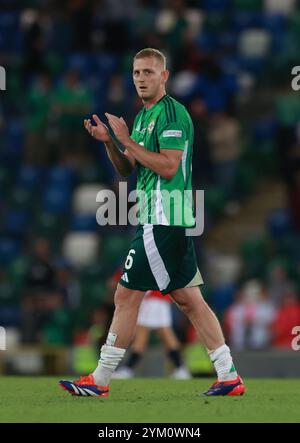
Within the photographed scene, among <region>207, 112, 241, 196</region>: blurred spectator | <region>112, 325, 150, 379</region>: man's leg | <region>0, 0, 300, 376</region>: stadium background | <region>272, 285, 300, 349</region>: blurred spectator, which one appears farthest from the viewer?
<region>207, 112, 241, 196</region>: blurred spectator

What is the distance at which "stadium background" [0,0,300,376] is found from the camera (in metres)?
16.0

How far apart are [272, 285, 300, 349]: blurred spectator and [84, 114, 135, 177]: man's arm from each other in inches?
280

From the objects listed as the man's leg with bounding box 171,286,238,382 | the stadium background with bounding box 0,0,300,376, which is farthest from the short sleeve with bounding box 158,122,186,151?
the stadium background with bounding box 0,0,300,376

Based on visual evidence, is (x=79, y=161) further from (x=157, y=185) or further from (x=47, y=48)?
(x=157, y=185)

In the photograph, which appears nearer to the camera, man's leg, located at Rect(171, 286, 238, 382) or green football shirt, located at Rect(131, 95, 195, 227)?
green football shirt, located at Rect(131, 95, 195, 227)

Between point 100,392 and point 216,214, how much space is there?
9950 mm

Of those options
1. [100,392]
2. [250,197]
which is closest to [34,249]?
[250,197]

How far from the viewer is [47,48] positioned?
21234mm

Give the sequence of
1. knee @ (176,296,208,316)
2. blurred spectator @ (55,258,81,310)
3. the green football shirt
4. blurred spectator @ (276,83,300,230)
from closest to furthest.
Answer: the green football shirt → knee @ (176,296,208,316) → blurred spectator @ (55,258,81,310) → blurred spectator @ (276,83,300,230)

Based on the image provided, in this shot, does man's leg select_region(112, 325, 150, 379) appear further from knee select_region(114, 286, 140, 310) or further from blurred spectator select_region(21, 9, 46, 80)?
blurred spectator select_region(21, 9, 46, 80)

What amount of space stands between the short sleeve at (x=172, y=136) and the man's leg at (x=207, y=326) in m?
0.93

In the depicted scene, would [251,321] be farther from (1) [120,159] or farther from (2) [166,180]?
(2) [166,180]

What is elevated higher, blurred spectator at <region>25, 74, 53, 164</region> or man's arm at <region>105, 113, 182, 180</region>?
blurred spectator at <region>25, 74, 53, 164</region>

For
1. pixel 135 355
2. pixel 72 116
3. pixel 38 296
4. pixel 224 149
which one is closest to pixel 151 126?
pixel 135 355
